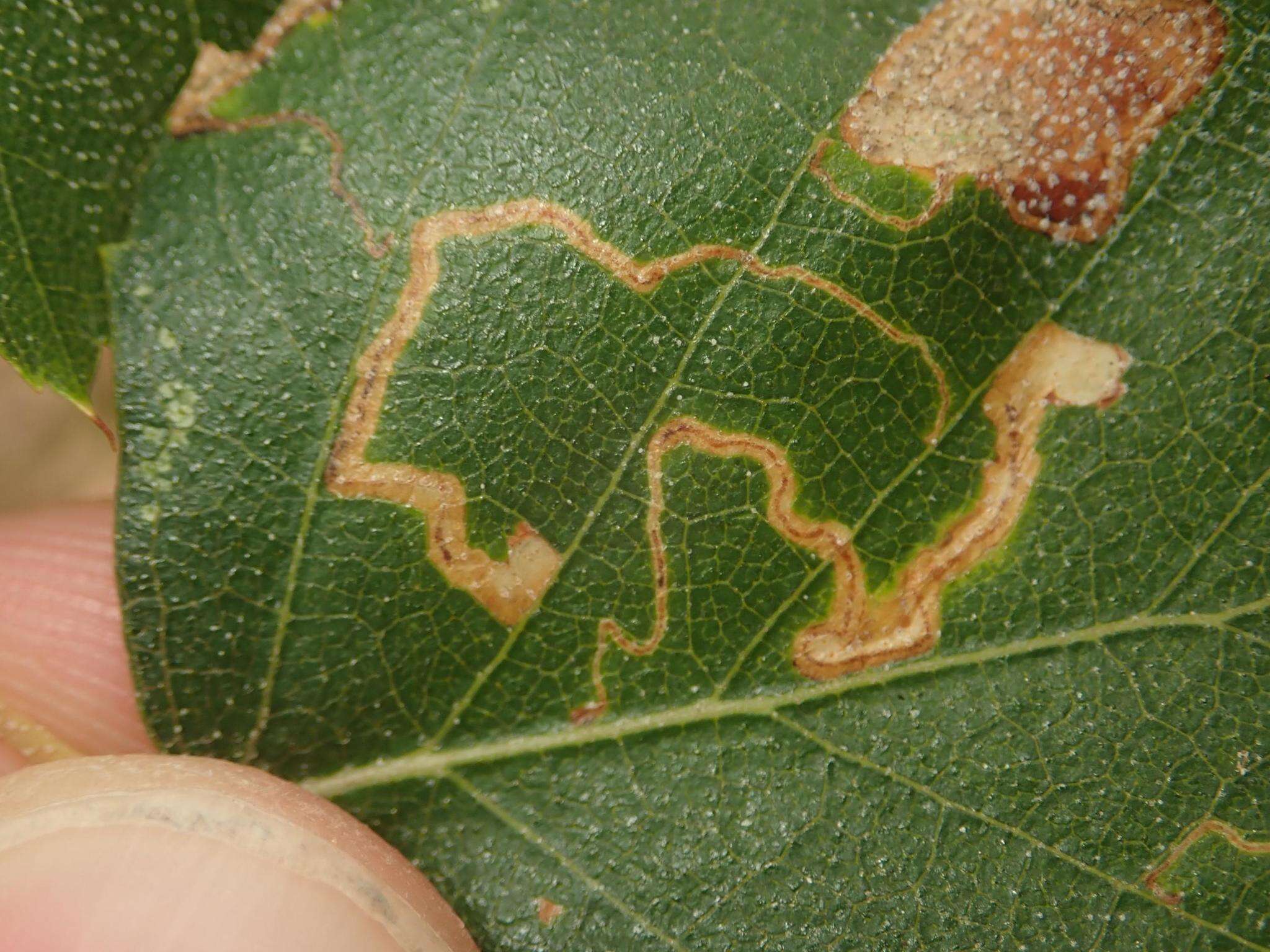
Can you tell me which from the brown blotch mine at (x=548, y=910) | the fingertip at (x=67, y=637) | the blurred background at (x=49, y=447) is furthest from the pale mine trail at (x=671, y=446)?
the blurred background at (x=49, y=447)

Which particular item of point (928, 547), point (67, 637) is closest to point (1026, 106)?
point (928, 547)

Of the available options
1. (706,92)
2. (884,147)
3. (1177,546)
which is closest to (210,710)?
(706,92)

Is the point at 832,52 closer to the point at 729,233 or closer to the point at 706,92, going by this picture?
the point at 706,92

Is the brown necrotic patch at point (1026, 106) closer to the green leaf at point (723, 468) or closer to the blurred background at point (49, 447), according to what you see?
the green leaf at point (723, 468)

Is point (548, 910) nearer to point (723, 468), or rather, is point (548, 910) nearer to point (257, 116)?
point (723, 468)

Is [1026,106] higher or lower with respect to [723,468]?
higher

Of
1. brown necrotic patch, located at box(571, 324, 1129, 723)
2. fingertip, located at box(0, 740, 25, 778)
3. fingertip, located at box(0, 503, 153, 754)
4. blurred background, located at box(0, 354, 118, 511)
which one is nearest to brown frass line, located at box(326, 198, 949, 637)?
brown necrotic patch, located at box(571, 324, 1129, 723)
